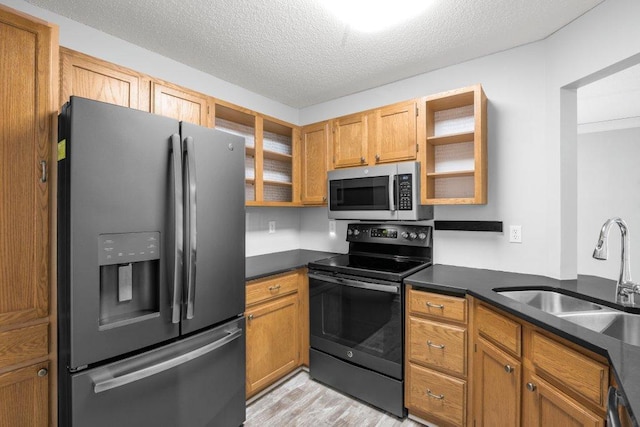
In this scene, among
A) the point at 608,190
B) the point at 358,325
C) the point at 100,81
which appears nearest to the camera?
the point at 100,81

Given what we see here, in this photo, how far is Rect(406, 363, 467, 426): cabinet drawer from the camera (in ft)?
5.91

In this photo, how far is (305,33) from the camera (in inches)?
Result: 75.9

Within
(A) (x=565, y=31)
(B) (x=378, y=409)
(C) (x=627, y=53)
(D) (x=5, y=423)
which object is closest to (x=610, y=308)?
(C) (x=627, y=53)

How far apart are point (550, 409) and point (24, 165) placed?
2375 millimetres

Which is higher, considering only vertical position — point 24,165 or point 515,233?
point 24,165

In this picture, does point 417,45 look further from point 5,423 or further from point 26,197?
point 5,423

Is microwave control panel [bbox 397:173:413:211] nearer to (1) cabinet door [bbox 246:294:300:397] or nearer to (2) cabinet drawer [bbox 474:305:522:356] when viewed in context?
(2) cabinet drawer [bbox 474:305:522:356]

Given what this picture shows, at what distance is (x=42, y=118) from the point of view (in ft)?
4.07

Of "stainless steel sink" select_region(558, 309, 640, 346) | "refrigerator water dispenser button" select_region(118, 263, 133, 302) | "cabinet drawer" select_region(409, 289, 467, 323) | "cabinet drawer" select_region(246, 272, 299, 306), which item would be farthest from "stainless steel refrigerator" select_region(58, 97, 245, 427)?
"stainless steel sink" select_region(558, 309, 640, 346)

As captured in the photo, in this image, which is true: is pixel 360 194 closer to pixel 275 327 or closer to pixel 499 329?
pixel 275 327

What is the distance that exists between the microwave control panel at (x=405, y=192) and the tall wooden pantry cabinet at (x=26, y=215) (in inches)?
80.4

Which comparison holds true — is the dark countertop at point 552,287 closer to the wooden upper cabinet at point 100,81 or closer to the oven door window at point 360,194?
the oven door window at point 360,194

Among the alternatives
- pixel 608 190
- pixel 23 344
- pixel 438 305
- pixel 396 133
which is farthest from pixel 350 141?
pixel 608 190

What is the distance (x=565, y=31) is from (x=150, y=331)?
2914 millimetres
